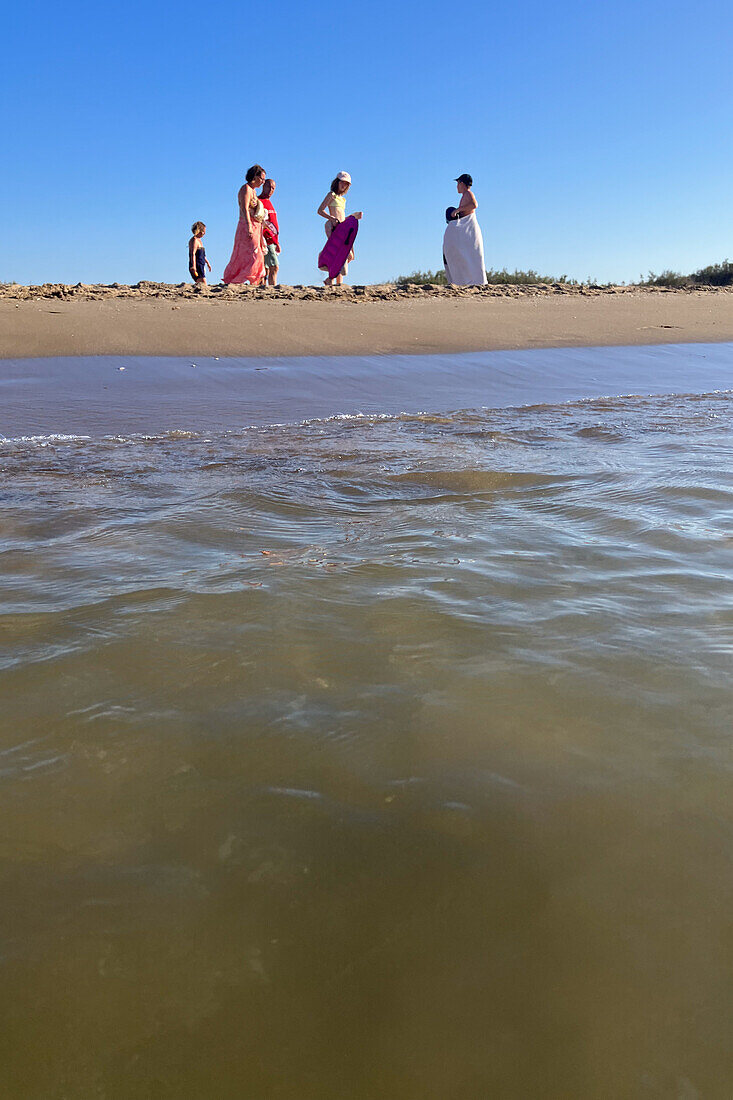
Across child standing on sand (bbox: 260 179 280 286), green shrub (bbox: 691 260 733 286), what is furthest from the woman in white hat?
green shrub (bbox: 691 260 733 286)

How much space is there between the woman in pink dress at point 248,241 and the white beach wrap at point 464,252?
127 inches

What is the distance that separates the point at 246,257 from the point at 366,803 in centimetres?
1127

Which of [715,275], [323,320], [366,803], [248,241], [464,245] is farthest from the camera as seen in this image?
[715,275]

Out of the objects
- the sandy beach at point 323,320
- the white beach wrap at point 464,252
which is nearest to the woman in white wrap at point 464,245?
the white beach wrap at point 464,252

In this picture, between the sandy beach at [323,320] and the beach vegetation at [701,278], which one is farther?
the beach vegetation at [701,278]

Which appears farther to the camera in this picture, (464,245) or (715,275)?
(715,275)

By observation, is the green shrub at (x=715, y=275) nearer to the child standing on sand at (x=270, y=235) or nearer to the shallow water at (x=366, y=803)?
the child standing on sand at (x=270, y=235)

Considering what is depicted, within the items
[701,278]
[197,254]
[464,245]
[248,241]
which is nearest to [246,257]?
[248,241]

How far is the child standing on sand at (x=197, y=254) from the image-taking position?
11.8m

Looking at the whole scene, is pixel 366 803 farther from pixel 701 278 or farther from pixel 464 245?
pixel 701 278

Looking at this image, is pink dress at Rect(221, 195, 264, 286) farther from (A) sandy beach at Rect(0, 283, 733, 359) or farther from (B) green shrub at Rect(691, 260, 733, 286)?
(B) green shrub at Rect(691, 260, 733, 286)

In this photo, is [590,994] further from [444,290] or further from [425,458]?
[444,290]

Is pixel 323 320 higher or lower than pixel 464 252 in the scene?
Result: lower

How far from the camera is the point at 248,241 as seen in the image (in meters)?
11.4
